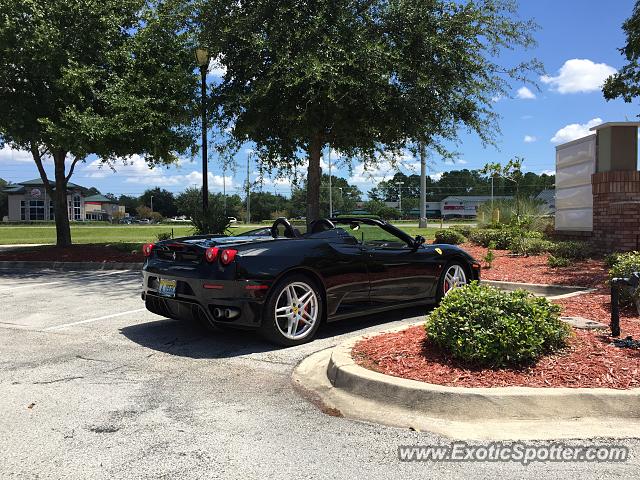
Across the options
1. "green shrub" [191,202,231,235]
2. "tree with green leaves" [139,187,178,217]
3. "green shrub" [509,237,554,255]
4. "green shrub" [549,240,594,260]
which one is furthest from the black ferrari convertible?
"tree with green leaves" [139,187,178,217]

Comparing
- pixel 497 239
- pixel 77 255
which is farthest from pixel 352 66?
pixel 77 255

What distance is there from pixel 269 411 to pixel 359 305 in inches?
99.8

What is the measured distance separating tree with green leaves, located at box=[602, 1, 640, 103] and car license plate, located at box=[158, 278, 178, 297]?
1456cm

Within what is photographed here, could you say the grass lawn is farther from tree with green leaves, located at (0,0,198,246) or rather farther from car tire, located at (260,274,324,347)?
car tire, located at (260,274,324,347)

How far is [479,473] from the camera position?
294 cm

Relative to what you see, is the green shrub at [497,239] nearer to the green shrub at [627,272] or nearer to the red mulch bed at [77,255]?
the green shrub at [627,272]

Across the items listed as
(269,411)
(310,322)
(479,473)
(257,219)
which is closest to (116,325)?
(310,322)

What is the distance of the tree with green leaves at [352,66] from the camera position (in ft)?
37.0

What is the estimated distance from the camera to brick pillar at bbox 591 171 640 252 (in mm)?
11727

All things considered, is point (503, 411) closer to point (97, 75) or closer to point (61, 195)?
point (97, 75)

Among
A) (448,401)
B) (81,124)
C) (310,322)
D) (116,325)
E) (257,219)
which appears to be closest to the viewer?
(448,401)

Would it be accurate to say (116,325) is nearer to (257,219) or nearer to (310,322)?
(310,322)

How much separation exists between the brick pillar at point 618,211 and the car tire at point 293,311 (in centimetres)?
875

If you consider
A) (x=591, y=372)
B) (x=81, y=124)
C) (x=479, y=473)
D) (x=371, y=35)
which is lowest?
(x=479, y=473)
